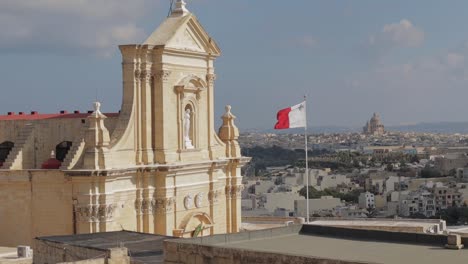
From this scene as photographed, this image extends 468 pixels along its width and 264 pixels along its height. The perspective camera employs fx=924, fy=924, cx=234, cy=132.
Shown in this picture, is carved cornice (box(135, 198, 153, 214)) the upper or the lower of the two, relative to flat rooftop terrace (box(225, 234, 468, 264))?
upper

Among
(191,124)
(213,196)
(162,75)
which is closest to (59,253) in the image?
(162,75)

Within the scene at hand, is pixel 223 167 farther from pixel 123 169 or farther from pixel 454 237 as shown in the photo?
pixel 454 237

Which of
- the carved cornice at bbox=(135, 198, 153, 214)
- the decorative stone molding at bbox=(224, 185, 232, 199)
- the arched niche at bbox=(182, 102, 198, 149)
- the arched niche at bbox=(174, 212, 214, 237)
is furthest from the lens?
the decorative stone molding at bbox=(224, 185, 232, 199)

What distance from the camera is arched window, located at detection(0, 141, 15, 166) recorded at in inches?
1421

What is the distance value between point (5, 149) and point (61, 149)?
8.30ft

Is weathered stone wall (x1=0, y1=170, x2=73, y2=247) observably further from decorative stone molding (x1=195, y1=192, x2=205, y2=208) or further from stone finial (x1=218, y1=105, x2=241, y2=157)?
stone finial (x1=218, y1=105, x2=241, y2=157)

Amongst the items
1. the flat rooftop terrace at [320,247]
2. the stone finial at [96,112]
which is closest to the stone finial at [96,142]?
the stone finial at [96,112]

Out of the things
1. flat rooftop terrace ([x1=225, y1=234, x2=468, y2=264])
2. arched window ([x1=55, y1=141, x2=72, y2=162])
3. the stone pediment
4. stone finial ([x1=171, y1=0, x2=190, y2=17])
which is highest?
stone finial ([x1=171, y1=0, x2=190, y2=17])

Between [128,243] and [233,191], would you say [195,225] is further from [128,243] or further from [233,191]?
[128,243]

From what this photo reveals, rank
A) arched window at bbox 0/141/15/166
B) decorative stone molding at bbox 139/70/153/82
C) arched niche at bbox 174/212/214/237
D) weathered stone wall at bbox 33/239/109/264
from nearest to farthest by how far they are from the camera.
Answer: weathered stone wall at bbox 33/239/109/264 < decorative stone molding at bbox 139/70/153/82 < arched window at bbox 0/141/15/166 < arched niche at bbox 174/212/214/237

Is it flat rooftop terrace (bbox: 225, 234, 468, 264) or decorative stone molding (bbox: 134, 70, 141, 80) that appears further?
decorative stone molding (bbox: 134, 70, 141, 80)

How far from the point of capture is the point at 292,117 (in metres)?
37.2

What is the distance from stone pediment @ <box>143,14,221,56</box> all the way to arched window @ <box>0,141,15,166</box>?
6.77m

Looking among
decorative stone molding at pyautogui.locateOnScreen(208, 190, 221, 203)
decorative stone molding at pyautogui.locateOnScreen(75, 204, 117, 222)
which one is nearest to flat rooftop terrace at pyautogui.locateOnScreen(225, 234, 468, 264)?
decorative stone molding at pyautogui.locateOnScreen(75, 204, 117, 222)
